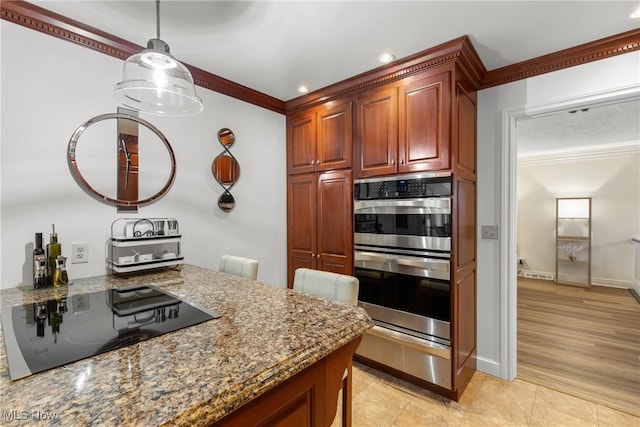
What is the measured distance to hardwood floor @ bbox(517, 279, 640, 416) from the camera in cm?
212

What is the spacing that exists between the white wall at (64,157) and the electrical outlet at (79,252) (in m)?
0.02

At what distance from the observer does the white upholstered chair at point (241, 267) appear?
1828 millimetres

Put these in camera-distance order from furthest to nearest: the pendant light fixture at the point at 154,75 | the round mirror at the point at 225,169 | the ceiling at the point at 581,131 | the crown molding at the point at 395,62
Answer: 1. the ceiling at the point at 581,131
2. the round mirror at the point at 225,169
3. the crown molding at the point at 395,62
4. the pendant light fixture at the point at 154,75

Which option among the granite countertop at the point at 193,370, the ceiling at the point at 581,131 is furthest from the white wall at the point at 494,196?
the granite countertop at the point at 193,370

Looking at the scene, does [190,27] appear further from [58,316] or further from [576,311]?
[576,311]

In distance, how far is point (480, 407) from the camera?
6.35 ft

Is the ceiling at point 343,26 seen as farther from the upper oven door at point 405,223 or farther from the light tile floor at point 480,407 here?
the light tile floor at point 480,407

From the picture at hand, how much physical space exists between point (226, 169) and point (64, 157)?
1.04 metres

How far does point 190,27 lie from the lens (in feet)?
5.70

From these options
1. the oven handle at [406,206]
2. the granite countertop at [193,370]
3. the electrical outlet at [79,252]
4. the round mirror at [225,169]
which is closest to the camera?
the granite countertop at [193,370]

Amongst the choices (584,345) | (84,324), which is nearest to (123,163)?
(84,324)

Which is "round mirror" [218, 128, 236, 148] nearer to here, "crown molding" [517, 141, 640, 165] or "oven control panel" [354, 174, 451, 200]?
"oven control panel" [354, 174, 451, 200]

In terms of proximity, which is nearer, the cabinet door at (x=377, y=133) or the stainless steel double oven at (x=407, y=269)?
the stainless steel double oven at (x=407, y=269)

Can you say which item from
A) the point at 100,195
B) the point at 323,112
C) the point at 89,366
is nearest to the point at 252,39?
the point at 323,112
